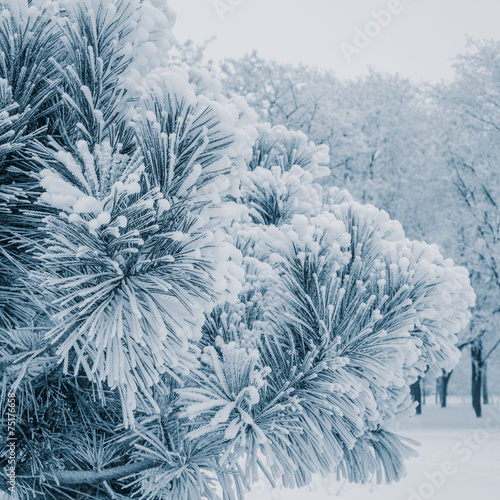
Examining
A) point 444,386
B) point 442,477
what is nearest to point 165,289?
point 442,477

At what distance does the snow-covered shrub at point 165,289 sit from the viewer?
3.92ft

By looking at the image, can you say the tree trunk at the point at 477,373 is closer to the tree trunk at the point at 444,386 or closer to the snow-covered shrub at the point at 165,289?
the tree trunk at the point at 444,386

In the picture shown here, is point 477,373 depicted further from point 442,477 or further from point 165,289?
point 165,289

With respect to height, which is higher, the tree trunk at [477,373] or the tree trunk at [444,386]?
the tree trunk at [477,373]

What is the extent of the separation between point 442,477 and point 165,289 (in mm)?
7822

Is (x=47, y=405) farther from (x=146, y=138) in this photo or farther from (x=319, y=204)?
(x=319, y=204)

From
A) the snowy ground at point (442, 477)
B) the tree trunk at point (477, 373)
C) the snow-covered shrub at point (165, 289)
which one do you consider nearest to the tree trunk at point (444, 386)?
the tree trunk at point (477, 373)

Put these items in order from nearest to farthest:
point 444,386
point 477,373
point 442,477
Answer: point 442,477 < point 477,373 < point 444,386

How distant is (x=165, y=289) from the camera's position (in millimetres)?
1142

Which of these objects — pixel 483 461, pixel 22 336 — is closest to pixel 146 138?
pixel 22 336

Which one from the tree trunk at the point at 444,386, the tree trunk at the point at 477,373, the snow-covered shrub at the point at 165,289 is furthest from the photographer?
the tree trunk at the point at 444,386

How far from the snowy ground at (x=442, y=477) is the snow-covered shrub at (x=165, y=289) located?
2.82 m

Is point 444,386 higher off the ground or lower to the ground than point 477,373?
lower

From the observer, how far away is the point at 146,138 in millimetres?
1204
